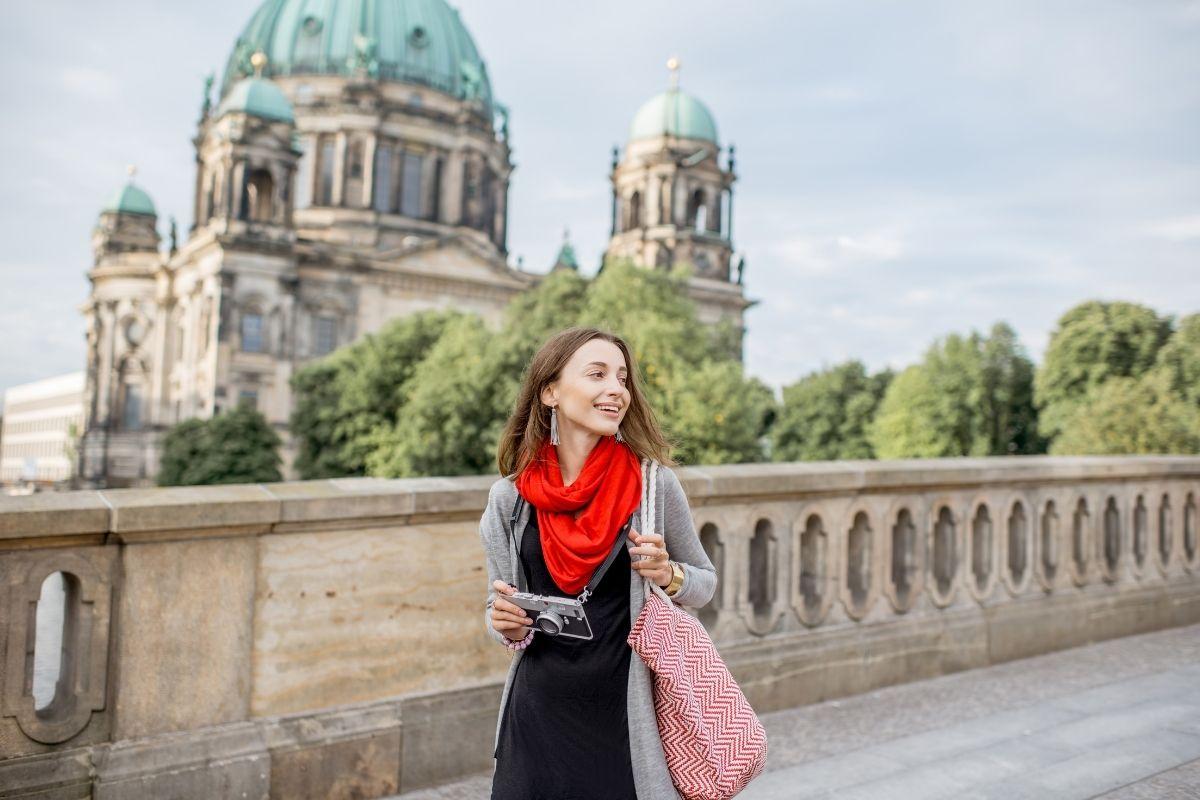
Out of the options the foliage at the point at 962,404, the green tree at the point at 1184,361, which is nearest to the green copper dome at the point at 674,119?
the foliage at the point at 962,404

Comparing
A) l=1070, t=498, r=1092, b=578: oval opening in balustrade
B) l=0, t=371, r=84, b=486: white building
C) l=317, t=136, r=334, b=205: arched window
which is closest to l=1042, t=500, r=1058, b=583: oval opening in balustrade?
l=1070, t=498, r=1092, b=578: oval opening in balustrade

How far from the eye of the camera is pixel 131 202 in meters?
68.6

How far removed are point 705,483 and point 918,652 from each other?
1.98 metres

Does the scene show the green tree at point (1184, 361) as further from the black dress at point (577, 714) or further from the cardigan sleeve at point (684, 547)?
the black dress at point (577, 714)

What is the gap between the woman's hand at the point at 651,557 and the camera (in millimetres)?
2482

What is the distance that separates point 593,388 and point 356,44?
61.3 m

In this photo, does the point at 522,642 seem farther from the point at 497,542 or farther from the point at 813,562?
the point at 813,562

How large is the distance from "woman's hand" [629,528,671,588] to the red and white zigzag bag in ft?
0.23

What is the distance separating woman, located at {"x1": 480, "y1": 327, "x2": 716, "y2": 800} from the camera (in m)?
2.50

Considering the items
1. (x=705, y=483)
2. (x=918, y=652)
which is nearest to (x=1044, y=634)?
(x=918, y=652)

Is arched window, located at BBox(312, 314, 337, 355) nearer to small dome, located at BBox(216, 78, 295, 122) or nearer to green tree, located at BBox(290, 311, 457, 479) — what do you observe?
green tree, located at BBox(290, 311, 457, 479)

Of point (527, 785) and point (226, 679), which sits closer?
point (527, 785)

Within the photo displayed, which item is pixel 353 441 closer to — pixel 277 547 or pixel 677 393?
pixel 677 393

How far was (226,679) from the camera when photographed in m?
3.89
